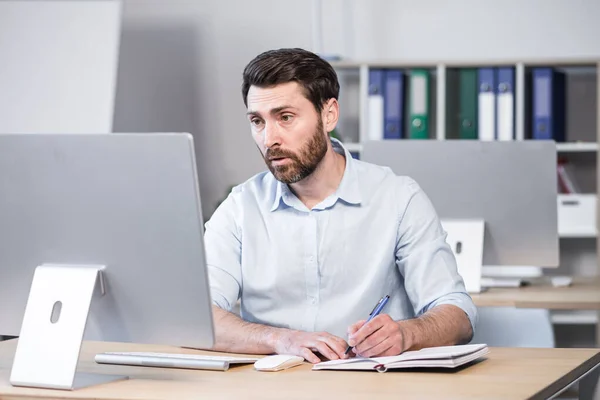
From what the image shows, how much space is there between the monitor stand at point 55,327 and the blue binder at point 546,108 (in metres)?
2.70

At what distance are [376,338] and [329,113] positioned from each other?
23.7 inches

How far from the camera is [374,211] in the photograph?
1.98 meters

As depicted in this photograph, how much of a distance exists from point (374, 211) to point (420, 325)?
1.13ft

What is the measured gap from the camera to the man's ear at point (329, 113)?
198 cm

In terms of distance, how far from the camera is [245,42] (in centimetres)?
433

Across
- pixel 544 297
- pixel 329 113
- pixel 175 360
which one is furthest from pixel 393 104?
pixel 175 360

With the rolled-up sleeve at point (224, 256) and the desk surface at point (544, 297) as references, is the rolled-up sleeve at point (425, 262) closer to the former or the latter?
the rolled-up sleeve at point (224, 256)

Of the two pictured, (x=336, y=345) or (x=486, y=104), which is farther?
(x=486, y=104)

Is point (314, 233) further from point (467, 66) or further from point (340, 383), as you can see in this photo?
point (467, 66)

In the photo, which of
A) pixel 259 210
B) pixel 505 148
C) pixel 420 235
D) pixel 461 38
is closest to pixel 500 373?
pixel 420 235

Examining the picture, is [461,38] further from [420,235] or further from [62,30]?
[420,235]

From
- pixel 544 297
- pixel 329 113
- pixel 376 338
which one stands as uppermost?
pixel 329 113

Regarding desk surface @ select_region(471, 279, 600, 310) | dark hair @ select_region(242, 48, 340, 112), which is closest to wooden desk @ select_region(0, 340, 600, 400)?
dark hair @ select_region(242, 48, 340, 112)

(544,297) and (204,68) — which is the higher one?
(204,68)
